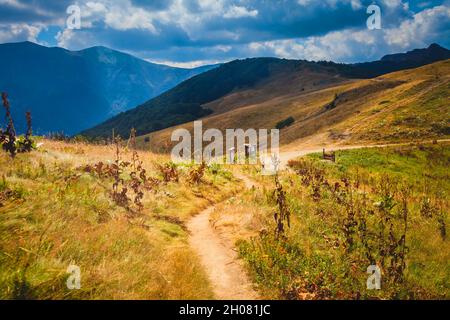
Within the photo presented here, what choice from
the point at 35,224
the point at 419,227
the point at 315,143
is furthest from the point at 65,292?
the point at 315,143

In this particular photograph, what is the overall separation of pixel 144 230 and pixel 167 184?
4.99 metres

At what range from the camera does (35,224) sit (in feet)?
20.7

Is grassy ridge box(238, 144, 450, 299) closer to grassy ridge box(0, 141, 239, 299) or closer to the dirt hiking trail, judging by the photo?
the dirt hiking trail

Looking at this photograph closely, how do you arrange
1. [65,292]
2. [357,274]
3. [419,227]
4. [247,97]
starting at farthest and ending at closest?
[247,97] → [419,227] → [357,274] → [65,292]

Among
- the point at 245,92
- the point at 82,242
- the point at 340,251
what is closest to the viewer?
the point at 82,242

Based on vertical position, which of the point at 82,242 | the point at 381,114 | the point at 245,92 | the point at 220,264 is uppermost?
the point at 245,92

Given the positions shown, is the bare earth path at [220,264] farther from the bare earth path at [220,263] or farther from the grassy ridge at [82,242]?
the grassy ridge at [82,242]

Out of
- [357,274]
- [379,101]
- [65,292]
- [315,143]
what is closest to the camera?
[65,292]

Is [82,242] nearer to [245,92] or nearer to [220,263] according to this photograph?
[220,263]

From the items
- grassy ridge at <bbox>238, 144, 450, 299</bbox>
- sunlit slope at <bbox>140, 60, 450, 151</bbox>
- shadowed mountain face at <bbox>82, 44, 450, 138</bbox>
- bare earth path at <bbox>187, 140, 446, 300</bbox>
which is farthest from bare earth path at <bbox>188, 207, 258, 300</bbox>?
shadowed mountain face at <bbox>82, 44, 450, 138</bbox>

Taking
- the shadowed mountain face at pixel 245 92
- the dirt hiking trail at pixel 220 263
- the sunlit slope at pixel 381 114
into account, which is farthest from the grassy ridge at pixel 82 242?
the shadowed mountain face at pixel 245 92

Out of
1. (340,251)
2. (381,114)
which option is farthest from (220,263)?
(381,114)

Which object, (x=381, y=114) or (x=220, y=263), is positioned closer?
(x=220, y=263)
